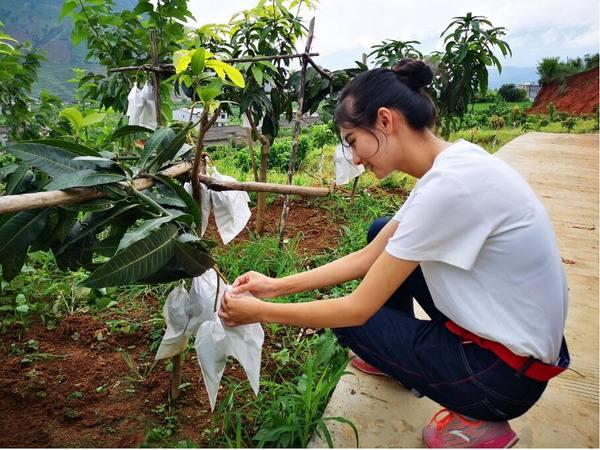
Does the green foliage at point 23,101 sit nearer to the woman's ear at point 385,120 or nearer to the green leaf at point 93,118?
the green leaf at point 93,118

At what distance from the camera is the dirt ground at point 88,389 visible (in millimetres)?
1427

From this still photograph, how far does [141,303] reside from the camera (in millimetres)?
2182

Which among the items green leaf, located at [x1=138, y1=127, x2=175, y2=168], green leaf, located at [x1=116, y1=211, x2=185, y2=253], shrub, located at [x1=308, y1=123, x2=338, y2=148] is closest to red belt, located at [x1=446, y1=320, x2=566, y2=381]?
green leaf, located at [x1=116, y1=211, x2=185, y2=253]

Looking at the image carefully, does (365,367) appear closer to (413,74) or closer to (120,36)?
(413,74)

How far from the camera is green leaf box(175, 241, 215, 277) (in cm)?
93

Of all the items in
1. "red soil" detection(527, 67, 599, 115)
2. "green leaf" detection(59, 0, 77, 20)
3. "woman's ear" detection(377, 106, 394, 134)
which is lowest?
"woman's ear" detection(377, 106, 394, 134)

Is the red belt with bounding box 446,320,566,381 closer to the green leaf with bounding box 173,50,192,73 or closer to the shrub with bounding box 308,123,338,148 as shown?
the green leaf with bounding box 173,50,192,73

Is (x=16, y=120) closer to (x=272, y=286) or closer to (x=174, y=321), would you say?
(x=174, y=321)

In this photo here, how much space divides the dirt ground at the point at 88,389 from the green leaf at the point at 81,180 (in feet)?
2.92

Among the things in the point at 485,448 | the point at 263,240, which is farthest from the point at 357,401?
the point at 263,240

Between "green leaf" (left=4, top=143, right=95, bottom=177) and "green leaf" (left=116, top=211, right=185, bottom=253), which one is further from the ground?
"green leaf" (left=4, top=143, right=95, bottom=177)

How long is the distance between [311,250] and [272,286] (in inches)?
56.4

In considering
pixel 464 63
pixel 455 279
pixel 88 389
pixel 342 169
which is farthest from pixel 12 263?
pixel 464 63

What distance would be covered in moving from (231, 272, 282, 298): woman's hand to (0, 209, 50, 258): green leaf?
1.69 feet
